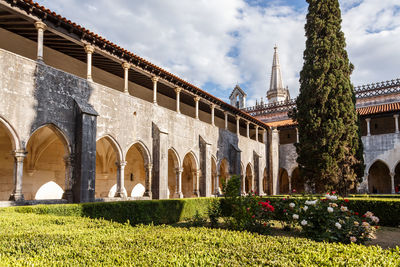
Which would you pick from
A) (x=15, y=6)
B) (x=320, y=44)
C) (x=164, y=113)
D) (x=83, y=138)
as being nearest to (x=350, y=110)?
(x=320, y=44)

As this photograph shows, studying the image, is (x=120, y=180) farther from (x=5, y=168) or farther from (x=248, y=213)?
(x=248, y=213)

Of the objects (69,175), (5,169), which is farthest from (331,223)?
(5,169)

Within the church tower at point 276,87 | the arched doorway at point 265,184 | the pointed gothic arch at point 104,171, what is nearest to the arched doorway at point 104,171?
the pointed gothic arch at point 104,171

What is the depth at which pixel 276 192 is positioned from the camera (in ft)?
92.8

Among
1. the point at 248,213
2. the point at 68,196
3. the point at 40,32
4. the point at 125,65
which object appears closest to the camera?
the point at 248,213

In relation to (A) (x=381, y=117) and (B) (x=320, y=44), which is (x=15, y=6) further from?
(A) (x=381, y=117)

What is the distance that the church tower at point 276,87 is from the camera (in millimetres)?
41188

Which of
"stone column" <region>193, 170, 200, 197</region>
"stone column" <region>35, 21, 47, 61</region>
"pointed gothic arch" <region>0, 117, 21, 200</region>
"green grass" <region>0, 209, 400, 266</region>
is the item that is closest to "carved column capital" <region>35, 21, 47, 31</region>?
"stone column" <region>35, 21, 47, 61</region>

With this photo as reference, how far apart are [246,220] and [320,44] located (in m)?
14.2

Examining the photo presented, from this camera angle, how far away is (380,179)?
28.2m

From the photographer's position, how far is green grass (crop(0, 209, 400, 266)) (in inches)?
142

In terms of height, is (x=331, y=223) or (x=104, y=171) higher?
(x=104, y=171)

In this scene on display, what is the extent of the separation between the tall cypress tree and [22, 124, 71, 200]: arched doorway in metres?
13.5

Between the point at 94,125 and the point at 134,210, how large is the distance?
12.3ft
